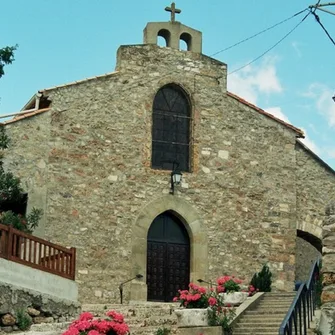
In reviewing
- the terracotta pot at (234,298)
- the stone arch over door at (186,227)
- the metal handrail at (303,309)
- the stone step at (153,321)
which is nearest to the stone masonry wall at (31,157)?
the stone arch over door at (186,227)

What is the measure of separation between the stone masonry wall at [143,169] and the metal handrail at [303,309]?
8322 millimetres

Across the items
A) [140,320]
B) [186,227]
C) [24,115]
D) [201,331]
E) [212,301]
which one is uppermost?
[24,115]

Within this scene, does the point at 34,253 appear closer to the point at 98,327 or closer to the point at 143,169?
the point at 98,327

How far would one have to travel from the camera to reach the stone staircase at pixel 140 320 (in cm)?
1448

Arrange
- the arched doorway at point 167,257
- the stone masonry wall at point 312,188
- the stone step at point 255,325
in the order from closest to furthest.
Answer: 1. the stone step at point 255,325
2. the arched doorway at point 167,257
3. the stone masonry wall at point 312,188

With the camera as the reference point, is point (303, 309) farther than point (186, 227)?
No

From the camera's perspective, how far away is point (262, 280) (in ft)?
71.4

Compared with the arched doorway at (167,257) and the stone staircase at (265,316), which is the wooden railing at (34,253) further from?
the arched doorway at (167,257)

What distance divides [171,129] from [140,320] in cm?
774

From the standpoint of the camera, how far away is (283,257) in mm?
22641

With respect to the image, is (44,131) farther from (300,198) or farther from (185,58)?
(300,198)

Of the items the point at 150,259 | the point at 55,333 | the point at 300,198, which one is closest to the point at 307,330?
the point at 55,333

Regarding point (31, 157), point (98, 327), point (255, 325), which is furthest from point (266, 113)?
point (98, 327)

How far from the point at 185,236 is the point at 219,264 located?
3.80ft
